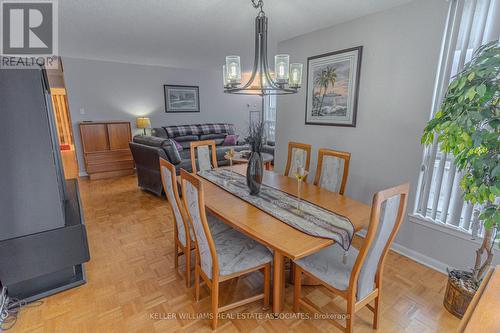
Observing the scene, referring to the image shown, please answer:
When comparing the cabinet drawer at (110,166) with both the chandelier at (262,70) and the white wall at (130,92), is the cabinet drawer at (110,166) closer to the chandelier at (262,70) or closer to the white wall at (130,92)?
the white wall at (130,92)

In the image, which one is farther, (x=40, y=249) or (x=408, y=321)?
(x=40, y=249)

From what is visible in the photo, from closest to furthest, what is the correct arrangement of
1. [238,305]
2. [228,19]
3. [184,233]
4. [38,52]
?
[238,305] < [184,233] < [228,19] < [38,52]

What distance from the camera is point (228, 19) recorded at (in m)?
2.70

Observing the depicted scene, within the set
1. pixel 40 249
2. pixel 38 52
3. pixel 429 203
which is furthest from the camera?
pixel 38 52

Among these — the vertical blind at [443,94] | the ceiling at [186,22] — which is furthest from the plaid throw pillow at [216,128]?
the vertical blind at [443,94]

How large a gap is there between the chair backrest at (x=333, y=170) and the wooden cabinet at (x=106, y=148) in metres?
4.24

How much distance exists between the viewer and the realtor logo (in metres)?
2.25

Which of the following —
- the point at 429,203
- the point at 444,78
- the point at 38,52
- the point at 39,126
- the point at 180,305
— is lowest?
the point at 180,305

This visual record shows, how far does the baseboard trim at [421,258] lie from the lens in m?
2.17

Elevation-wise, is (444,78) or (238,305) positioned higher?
(444,78)

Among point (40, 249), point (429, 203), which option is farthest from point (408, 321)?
point (40, 249)

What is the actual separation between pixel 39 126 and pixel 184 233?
48.7 inches

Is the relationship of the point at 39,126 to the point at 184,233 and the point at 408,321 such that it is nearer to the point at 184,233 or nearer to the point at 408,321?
the point at 184,233

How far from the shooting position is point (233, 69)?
6.32 ft
